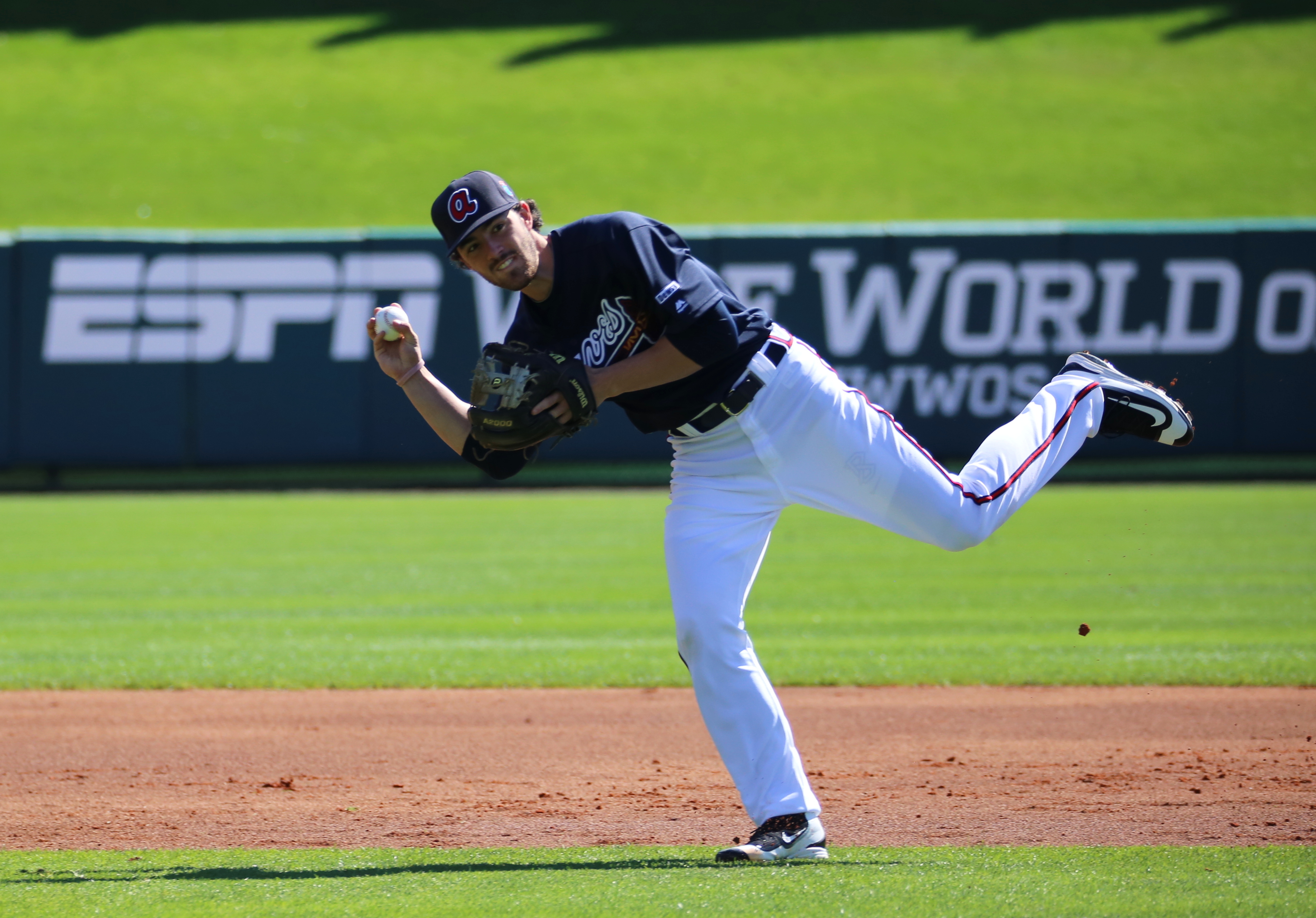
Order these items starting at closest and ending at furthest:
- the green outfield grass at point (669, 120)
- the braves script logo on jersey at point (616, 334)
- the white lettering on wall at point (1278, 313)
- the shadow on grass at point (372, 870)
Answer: the shadow on grass at point (372, 870) < the braves script logo on jersey at point (616, 334) < the white lettering on wall at point (1278, 313) < the green outfield grass at point (669, 120)

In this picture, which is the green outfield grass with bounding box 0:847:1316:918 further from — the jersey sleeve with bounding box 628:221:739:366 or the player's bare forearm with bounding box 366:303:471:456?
the jersey sleeve with bounding box 628:221:739:366

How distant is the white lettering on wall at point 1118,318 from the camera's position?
17.4 meters

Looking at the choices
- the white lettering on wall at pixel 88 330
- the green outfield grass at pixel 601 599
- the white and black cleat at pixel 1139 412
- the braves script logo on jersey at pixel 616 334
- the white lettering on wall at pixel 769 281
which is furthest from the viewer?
the white lettering on wall at pixel 769 281

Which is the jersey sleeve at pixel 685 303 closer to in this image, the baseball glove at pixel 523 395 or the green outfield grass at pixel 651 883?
the baseball glove at pixel 523 395

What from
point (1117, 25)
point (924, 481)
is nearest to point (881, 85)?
point (1117, 25)

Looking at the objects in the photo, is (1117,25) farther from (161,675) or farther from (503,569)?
(161,675)

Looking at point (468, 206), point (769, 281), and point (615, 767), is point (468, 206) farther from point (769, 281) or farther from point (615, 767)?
point (769, 281)

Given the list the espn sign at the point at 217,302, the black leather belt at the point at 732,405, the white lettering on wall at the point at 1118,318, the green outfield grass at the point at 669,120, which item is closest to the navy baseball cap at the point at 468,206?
the black leather belt at the point at 732,405

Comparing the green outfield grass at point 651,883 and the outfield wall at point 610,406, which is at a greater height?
the green outfield grass at point 651,883

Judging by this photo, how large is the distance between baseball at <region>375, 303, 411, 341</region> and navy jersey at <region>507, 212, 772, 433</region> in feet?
1.07

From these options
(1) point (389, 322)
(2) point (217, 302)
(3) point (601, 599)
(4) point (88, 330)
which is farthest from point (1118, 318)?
(1) point (389, 322)

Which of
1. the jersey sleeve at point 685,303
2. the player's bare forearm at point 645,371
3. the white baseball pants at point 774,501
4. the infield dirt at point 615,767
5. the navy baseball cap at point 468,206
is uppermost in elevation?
the navy baseball cap at point 468,206

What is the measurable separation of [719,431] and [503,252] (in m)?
0.79

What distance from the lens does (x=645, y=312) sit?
13.2 feet
